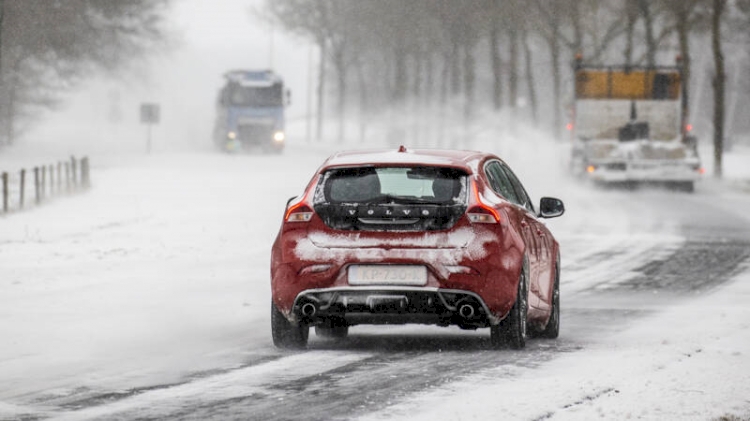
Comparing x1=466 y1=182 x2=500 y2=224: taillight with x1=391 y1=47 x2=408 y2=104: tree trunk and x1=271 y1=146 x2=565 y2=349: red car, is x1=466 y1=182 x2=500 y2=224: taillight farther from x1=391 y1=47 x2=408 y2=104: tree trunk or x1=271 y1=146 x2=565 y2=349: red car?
x1=391 y1=47 x2=408 y2=104: tree trunk

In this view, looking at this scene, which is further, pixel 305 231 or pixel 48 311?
pixel 48 311

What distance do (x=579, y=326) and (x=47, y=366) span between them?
15.0 ft

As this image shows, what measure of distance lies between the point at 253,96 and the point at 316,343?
55.8 meters

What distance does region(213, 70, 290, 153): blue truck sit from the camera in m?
66.9

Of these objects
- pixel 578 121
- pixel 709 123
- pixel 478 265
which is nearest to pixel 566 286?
pixel 478 265

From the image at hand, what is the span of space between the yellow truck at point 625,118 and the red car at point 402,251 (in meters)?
28.7

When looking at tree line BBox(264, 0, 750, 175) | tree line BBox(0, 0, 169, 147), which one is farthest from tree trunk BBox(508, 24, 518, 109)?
tree line BBox(0, 0, 169, 147)

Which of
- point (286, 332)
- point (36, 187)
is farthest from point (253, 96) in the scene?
point (286, 332)

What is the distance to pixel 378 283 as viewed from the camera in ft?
34.2

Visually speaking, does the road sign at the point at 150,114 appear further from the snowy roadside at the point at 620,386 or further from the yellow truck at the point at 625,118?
the snowy roadside at the point at 620,386

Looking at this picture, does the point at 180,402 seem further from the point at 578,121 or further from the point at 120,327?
the point at 578,121

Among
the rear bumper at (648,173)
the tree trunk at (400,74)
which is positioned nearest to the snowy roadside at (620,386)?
the rear bumper at (648,173)

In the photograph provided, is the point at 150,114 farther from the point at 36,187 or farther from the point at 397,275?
the point at 397,275

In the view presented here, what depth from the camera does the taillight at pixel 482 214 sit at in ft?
34.5
